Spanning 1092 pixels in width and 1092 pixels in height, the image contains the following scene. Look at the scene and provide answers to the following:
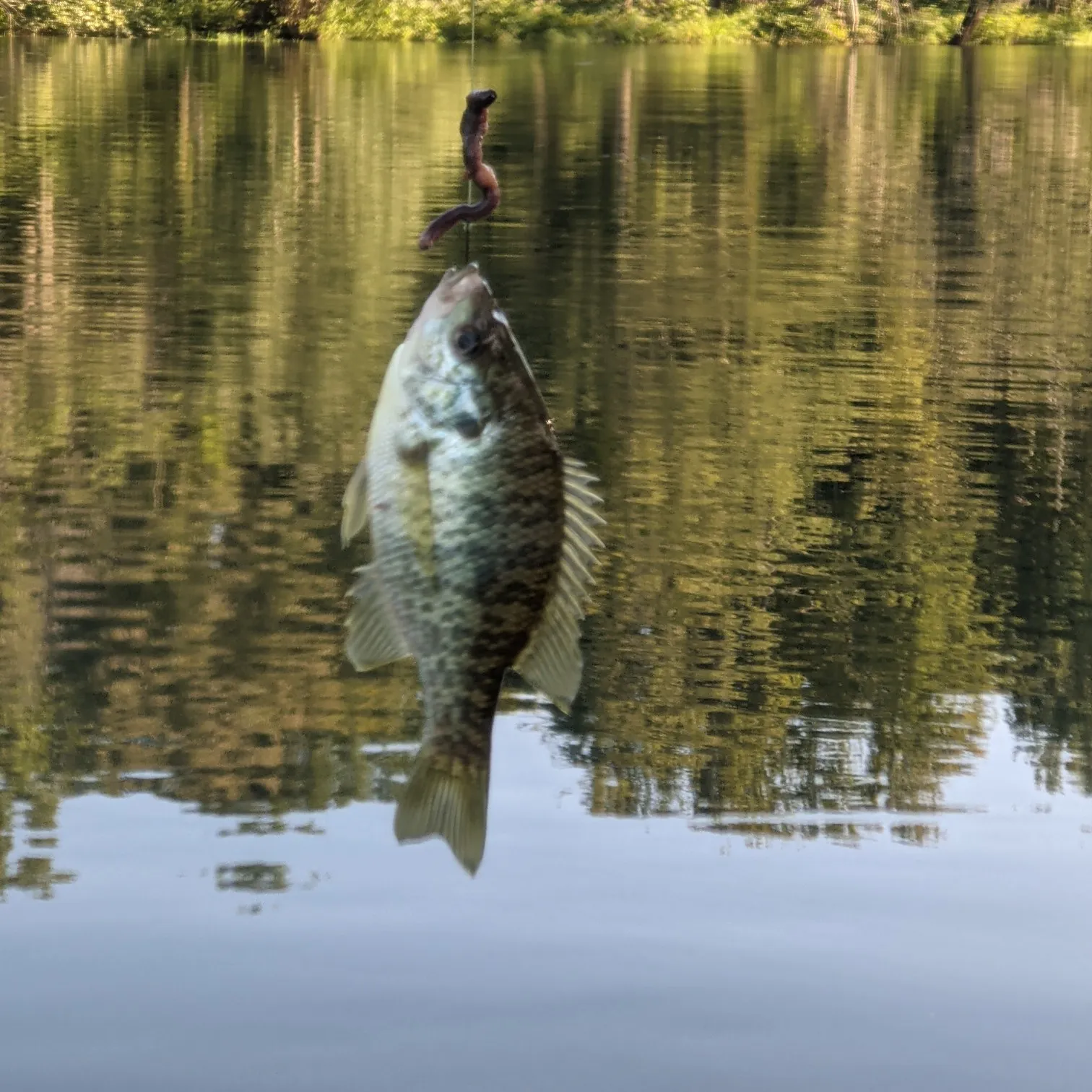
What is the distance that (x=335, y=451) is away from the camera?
17562 mm

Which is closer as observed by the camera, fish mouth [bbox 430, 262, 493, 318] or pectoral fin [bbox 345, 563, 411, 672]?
fish mouth [bbox 430, 262, 493, 318]

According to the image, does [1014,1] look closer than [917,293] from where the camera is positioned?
No

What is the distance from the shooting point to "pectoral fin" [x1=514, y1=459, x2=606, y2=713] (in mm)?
3662

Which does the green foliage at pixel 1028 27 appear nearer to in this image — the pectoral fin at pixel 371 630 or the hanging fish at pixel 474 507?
the pectoral fin at pixel 371 630

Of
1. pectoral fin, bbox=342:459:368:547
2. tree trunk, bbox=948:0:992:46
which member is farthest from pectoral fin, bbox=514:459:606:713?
tree trunk, bbox=948:0:992:46

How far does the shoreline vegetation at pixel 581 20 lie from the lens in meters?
88.2

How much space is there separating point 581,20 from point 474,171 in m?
94.1

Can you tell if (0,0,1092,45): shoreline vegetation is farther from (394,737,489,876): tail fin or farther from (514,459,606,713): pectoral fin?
(514,459,606,713): pectoral fin

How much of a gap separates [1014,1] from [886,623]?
92477 mm

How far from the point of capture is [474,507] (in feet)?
11.9

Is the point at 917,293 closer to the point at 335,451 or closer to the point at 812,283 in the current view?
A: the point at 812,283

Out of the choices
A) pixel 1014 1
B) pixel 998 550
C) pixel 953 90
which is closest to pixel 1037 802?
pixel 998 550

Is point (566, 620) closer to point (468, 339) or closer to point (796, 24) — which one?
point (468, 339)

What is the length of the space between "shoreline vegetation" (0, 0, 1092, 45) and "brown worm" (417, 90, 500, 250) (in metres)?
82.6
